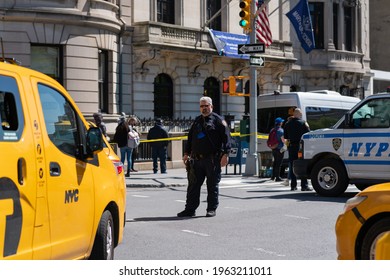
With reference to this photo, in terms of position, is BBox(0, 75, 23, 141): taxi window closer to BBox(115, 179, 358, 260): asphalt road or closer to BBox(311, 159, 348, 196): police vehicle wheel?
BBox(115, 179, 358, 260): asphalt road

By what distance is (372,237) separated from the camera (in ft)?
20.4

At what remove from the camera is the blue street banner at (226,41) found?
30.6m

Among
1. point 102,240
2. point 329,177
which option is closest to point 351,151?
point 329,177

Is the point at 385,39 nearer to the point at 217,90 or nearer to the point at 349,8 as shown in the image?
the point at 349,8

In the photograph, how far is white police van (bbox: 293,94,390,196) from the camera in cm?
1347

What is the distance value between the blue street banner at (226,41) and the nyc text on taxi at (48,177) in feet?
79.0

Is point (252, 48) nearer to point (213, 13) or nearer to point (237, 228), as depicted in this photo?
point (237, 228)

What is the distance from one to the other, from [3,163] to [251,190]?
12121 mm

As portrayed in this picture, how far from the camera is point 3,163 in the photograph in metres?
4.68

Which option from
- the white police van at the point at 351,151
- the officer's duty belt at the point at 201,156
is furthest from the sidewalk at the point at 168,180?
the officer's duty belt at the point at 201,156

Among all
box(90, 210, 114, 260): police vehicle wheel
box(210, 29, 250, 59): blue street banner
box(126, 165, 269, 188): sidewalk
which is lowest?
box(126, 165, 269, 188): sidewalk

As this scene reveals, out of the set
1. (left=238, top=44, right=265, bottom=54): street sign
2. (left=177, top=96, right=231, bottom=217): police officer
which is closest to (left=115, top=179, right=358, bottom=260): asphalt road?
(left=177, top=96, right=231, bottom=217): police officer

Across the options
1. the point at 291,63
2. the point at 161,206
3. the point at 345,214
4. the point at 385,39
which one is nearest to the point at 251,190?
the point at 161,206

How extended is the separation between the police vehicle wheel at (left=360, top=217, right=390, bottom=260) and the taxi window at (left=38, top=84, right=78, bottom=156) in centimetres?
271
